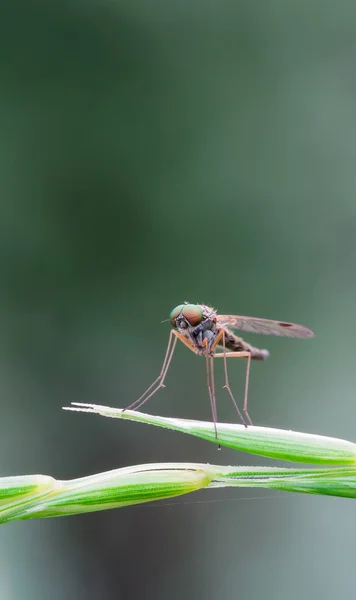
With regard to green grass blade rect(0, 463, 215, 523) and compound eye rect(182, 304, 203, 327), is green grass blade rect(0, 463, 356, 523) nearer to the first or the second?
green grass blade rect(0, 463, 215, 523)

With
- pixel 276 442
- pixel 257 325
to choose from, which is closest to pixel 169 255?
pixel 257 325

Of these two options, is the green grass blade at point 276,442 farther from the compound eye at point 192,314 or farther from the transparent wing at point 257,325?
the compound eye at point 192,314

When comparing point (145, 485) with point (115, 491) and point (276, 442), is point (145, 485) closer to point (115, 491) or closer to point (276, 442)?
point (115, 491)

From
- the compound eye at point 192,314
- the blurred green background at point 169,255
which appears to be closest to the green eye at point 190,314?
the compound eye at point 192,314

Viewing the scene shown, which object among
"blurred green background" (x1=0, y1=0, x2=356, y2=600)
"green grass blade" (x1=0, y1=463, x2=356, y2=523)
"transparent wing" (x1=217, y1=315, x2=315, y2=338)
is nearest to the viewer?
"green grass blade" (x1=0, y1=463, x2=356, y2=523)

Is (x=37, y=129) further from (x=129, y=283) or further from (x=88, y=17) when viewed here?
(x=129, y=283)

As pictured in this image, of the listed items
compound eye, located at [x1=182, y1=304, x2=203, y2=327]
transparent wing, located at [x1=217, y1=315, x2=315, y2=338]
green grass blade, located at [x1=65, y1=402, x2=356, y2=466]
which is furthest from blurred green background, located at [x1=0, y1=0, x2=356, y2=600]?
green grass blade, located at [x1=65, y1=402, x2=356, y2=466]
